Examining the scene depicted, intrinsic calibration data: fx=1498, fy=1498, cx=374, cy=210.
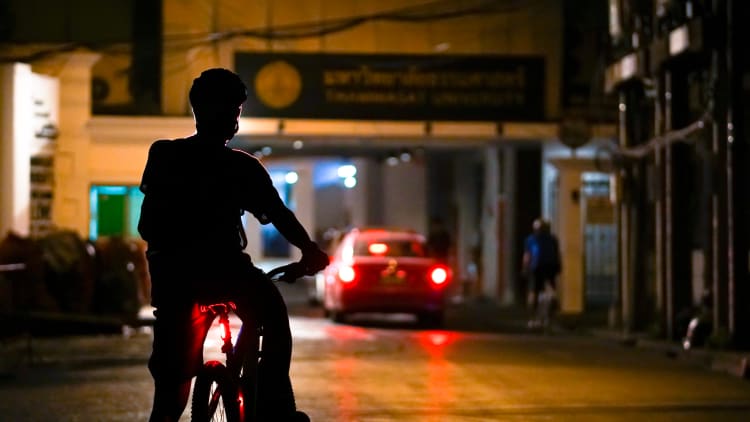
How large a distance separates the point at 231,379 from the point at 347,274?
17109 mm

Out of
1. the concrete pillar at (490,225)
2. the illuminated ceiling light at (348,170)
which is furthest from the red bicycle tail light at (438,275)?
the illuminated ceiling light at (348,170)

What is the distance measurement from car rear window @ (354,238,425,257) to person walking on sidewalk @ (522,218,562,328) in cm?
183

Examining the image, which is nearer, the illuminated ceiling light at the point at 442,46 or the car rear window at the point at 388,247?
the car rear window at the point at 388,247

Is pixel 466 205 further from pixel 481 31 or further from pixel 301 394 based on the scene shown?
pixel 301 394

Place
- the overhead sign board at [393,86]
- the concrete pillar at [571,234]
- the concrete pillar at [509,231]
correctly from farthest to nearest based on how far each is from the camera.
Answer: the concrete pillar at [509,231] → the concrete pillar at [571,234] → the overhead sign board at [393,86]

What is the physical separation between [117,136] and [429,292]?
8593 mm

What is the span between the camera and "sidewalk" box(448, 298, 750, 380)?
1620 cm

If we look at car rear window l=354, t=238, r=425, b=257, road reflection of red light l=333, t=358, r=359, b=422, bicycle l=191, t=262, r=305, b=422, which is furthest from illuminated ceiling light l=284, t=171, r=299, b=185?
bicycle l=191, t=262, r=305, b=422

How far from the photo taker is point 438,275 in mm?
23344

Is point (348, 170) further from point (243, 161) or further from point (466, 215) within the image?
point (243, 161)

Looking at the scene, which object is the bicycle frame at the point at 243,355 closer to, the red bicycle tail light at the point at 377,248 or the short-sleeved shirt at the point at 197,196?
the short-sleeved shirt at the point at 197,196

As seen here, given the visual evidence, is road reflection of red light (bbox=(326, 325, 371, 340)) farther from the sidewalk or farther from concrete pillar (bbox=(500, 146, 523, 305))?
concrete pillar (bbox=(500, 146, 523, 305))

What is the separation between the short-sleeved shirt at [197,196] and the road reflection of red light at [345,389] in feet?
15.3

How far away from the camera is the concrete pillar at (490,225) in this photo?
1318 inches
